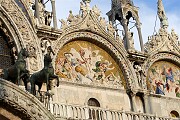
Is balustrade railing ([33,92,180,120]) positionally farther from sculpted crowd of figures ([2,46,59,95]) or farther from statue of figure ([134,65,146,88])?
statue of figure ([134,65,146,88])

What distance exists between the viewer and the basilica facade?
1762 cm

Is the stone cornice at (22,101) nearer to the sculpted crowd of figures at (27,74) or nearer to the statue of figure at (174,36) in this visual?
the sculpted crowd of figures at (27,74)

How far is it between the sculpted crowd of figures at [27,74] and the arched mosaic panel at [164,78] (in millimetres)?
6451

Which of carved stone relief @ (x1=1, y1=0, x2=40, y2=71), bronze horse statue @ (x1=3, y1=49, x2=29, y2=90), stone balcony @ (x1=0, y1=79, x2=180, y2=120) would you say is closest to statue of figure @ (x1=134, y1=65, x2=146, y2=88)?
stone balcony @ (x1=0, y1=79, x2=180, y2=120)

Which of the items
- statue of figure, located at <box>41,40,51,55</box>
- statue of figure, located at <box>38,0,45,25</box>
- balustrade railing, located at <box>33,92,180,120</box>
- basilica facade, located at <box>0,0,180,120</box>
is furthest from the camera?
statue of figure, located at <box>38,0,45,25</box>

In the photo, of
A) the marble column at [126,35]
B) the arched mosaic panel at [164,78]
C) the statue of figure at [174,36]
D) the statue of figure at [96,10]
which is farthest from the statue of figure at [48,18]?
the statue of figure at [174,36]

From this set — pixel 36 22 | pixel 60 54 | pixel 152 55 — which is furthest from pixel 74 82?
pixel 152 55

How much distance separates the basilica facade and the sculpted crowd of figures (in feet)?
0.11

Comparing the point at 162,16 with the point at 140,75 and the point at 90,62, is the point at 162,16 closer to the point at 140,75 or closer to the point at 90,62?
the point at 140,75

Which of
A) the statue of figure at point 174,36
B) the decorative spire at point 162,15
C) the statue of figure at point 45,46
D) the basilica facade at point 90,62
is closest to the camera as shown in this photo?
the basilica facade at point 90,62

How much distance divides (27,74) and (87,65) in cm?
412

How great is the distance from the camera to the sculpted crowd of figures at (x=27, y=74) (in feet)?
55.5

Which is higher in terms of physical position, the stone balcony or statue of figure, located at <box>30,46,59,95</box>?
statue of figure, located at <box>30,46,59,95</box>

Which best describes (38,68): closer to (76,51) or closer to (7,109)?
(76,51)
